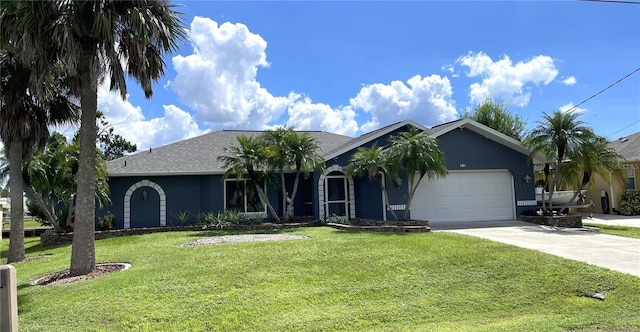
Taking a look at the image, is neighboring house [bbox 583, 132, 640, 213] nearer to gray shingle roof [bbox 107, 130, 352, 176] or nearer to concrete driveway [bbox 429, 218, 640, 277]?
concrete driveway [bbox 429, 218, 640, 277]

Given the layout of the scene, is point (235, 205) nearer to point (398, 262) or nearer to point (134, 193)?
point (134, 193)

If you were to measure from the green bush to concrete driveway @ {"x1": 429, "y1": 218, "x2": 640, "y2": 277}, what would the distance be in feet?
30.5

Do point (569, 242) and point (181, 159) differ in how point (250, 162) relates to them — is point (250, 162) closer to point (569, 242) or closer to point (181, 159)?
point (181, 159)

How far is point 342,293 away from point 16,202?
10.4 m

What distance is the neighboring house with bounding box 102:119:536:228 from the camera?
707 inches

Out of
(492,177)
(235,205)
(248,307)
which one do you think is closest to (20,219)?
(235,205)

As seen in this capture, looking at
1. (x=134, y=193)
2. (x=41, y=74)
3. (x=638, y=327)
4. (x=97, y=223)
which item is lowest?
(x=638, y=327)

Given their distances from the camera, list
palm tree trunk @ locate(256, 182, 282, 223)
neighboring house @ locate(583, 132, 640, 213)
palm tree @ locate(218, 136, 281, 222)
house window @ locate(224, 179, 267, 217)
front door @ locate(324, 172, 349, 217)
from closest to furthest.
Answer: palm tree @ locate(218, 136, 281, 222), palm tree trunk @ locate(256, 182, 282, 223), front door @ locate(324, 172, 349, 217), house window @ locate(224, 179, 267, 217), neighboring house @ locate(583, 132, 640, 213)

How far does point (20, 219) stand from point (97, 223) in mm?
5017

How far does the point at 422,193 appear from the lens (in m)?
18.0

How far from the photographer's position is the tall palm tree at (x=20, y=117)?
11.8m

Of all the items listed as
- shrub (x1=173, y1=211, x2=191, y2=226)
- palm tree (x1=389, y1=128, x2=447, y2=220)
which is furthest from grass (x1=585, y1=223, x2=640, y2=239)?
shrub (x1=173, y1=211, x2=191, y2=226)

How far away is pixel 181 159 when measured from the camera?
754 inches

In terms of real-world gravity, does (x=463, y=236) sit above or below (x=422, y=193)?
below
